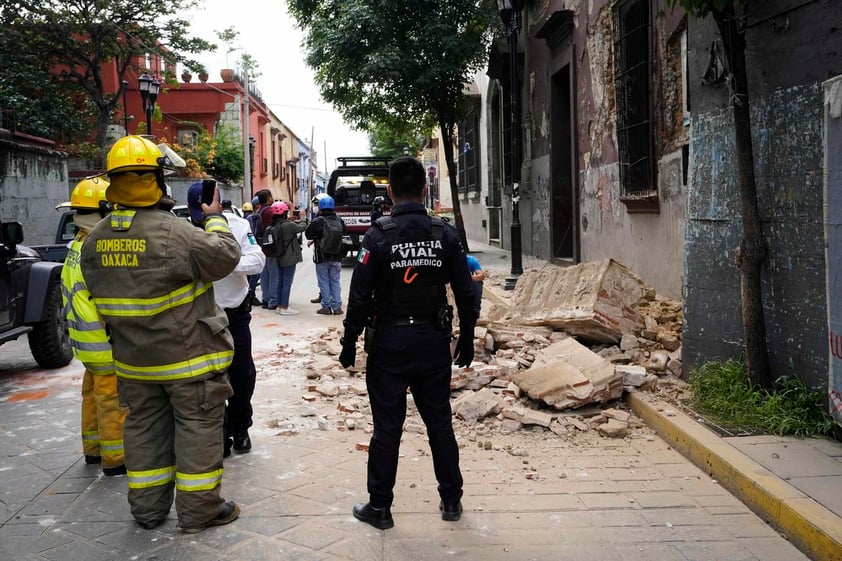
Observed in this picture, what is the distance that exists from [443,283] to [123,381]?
172 centimetres

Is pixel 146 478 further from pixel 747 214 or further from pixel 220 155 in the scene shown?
A: pixel 220 155

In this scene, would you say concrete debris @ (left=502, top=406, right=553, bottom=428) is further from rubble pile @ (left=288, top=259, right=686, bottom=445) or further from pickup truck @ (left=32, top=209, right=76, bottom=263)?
pickup truck @ (left=32, top=209, right=76, bottom=263)

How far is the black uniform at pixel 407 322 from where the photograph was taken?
387 centimetres

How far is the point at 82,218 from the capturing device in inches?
200

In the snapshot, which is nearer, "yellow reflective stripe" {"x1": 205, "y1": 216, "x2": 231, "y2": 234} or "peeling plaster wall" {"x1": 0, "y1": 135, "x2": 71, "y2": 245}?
"yellow reflective stripe" {"x1": 205, "y1": 216, "x2": 231, "y2": 234}

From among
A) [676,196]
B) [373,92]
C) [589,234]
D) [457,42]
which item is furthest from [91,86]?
[676,196]

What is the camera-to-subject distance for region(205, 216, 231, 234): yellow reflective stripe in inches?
165

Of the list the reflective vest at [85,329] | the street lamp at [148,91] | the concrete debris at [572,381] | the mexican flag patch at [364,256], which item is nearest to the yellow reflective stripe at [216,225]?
the mexican flag patch at [364,256]

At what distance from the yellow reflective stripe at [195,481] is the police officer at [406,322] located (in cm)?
76

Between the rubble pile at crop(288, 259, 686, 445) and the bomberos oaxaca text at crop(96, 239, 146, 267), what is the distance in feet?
8.18

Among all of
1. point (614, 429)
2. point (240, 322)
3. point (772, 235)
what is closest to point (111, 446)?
point (240, 322)

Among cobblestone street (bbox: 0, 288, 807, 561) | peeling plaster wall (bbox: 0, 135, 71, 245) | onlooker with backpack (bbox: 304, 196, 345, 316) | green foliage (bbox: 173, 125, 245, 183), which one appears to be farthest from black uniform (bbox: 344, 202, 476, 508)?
green foliage (bbox: 173, 125, 245, 183)

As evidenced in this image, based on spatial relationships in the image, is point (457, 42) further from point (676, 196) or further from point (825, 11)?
point (825, 11)

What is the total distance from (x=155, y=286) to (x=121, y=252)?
241 mm
